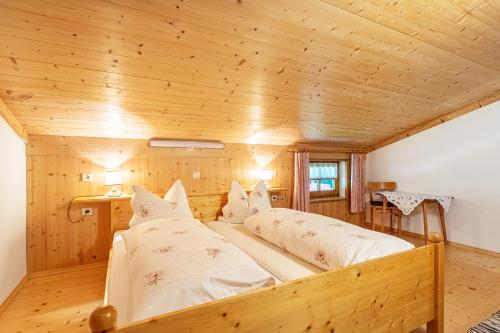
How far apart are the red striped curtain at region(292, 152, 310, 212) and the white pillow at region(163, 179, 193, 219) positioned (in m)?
1.93

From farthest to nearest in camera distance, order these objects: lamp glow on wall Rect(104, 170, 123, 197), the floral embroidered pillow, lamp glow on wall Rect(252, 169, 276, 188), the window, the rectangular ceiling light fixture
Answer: the window < lamp glow on wall Rect(252, 169, 276, 188) < the rectangular ceiling light fixture < the floral embroidered pillow < lamp glow on wall Rect(104, 170, 123, 197)

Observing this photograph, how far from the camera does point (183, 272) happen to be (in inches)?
50.2

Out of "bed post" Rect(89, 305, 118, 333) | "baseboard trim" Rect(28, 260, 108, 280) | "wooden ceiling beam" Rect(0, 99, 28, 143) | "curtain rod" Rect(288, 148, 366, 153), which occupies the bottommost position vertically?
"baseboard trim" Rect(28, 260, 108, 280)

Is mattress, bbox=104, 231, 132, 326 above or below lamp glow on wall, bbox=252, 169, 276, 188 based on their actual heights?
below

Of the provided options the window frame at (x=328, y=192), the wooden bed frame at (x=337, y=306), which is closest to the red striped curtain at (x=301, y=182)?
the window frame at (x=328, y=192)

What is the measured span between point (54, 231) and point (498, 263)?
209 inches

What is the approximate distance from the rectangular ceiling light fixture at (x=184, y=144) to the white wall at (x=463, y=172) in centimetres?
331

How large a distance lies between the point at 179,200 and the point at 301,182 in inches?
83.9

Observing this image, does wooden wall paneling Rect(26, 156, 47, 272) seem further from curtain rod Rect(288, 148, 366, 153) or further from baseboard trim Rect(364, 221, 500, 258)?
baseboard trim Rect(364, 221, 500, 258)

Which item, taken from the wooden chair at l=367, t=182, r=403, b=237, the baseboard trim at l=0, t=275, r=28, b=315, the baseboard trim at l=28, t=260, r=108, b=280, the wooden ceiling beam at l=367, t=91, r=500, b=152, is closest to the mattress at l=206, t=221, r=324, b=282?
the baseboard trim at l=28, t=260, r=108, b=280

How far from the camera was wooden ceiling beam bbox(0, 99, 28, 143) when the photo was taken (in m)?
2.18

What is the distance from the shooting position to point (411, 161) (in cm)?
443

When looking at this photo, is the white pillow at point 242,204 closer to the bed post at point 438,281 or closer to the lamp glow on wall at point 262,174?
the lamp glow on wall at point 262,174

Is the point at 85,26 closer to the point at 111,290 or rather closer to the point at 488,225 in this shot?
the point at 111,290
